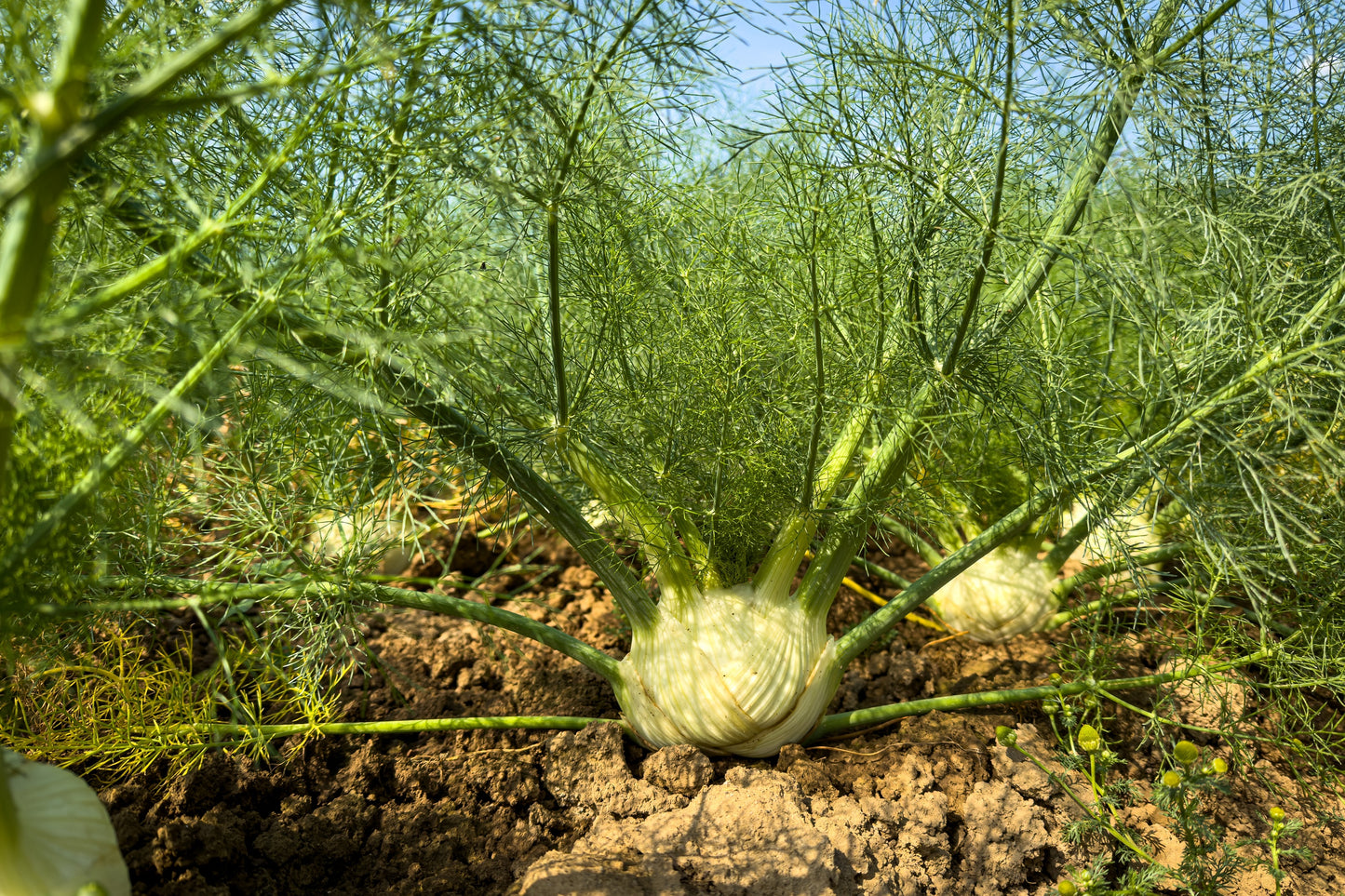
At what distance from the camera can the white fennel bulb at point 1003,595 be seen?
223 centimetres

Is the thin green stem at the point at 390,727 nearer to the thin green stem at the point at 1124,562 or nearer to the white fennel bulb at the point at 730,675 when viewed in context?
the white fennel bulb at the point at 730,675

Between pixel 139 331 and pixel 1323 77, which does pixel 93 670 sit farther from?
pixel 1323 77

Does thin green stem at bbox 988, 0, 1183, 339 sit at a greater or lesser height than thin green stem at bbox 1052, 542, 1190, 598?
greater

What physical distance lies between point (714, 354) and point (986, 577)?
108cm

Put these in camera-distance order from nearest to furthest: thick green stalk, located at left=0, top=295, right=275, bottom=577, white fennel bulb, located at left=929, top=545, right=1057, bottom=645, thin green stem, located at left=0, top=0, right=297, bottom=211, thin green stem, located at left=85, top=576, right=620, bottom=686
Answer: thin green stem, located at left=0, top=0, right=297, bottom=211
thick green stalk, located at left=0, top=295, right=275, bottom=577
thin green stem, located at left=85, top=576, right=620, bottom=686
white fennel bulb, located at left=929, top=545, right=1057, bottom=645

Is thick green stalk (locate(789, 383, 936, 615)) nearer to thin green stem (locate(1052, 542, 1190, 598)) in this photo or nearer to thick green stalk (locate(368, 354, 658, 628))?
thick green stalk (locate(368, 354, 658, 628))

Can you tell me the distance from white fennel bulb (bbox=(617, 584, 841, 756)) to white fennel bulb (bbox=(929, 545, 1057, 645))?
662 mm

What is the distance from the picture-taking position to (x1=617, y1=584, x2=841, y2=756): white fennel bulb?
163cm

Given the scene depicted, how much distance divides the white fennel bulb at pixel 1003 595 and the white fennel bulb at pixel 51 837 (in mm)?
1874

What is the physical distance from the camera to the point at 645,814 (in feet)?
5.04

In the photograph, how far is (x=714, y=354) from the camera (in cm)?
170

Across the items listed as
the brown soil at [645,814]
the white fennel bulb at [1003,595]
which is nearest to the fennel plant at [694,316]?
the brown soil at [645,814]

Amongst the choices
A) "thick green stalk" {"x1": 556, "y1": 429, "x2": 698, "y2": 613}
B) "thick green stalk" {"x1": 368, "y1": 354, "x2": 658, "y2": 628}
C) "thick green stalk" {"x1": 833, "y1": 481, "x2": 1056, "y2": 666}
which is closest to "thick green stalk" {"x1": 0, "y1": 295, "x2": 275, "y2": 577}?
"thick green stalk" {"x1": 368, "y1": 354, "x2": 658, "y2": 628}

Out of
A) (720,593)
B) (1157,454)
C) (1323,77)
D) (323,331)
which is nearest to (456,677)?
(720,593)
